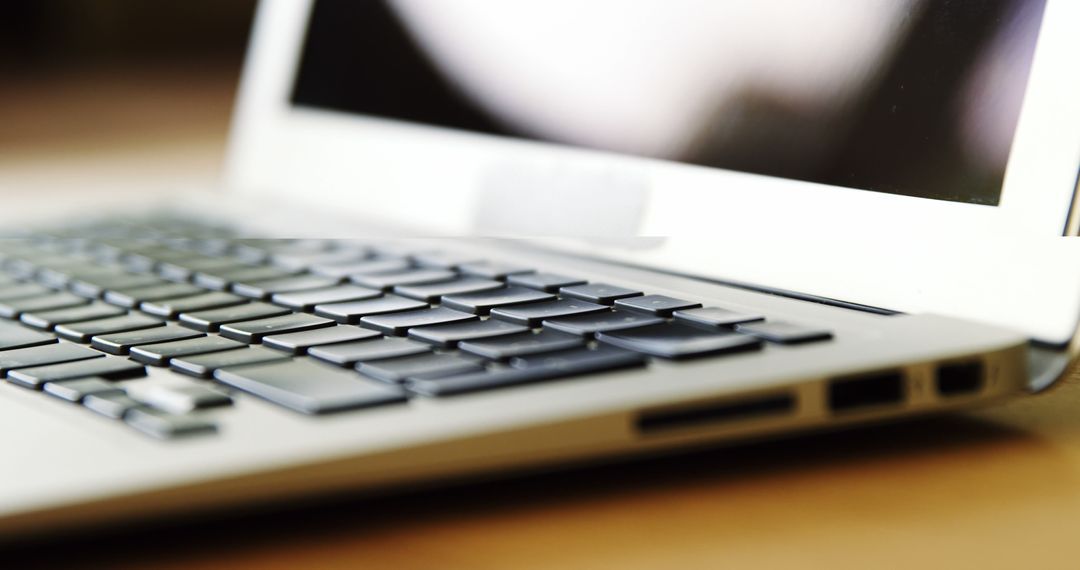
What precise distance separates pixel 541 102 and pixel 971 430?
0.95ft

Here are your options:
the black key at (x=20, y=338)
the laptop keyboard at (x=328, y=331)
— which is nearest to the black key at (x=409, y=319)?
the laptop keyboard at (x=328, y=331)

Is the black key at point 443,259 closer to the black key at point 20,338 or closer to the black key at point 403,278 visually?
the black key at point 403,278

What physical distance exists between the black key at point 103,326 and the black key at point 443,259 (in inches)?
4.6

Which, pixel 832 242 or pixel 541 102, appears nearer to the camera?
pixel 832 242

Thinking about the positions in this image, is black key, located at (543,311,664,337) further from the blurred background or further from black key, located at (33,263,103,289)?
the blurred background

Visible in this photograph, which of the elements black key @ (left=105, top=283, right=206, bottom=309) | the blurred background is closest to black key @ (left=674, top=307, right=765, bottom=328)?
black key @ (left=105, top=283, right=206, bottom=309)

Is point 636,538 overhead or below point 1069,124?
below

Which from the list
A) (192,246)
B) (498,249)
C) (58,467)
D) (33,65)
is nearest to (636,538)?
(58,467)

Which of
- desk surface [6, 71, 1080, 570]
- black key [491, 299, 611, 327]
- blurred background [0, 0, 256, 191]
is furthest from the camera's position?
blurred background [0, 0, 256, 191]

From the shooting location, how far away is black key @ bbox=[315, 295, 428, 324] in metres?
0.40

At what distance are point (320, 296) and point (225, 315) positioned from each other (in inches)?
1.4

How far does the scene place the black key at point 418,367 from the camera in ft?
1.01

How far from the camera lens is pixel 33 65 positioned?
1568 millimetres

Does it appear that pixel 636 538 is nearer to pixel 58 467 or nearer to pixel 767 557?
pixel 767 557
